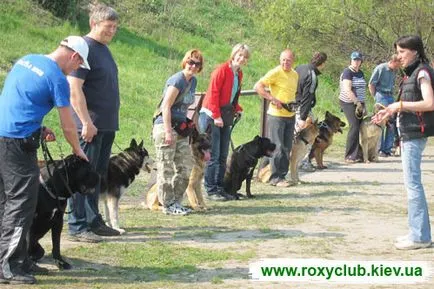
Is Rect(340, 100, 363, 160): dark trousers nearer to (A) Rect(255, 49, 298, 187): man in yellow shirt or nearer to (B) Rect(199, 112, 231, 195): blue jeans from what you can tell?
(A) Rect(255, 49, 298, 187): man in yellow shirt

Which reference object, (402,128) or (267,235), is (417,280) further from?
(267,235)

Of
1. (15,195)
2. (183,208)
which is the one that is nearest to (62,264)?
(15,195)

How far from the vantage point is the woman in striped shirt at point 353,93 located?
553 inches

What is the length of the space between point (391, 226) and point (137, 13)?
2091 cm

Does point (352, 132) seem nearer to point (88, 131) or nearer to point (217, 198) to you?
point (217, 198)

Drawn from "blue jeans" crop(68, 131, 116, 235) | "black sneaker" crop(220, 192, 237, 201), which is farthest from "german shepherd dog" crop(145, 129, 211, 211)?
"blue jeans" crop(68, 131, 116, 235)

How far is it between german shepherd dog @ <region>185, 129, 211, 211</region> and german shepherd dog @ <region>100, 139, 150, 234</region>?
1.19 metres

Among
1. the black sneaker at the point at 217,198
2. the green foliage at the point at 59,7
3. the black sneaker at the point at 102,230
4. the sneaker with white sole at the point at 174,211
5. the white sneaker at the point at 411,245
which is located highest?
the green foliage at the point at 59,7

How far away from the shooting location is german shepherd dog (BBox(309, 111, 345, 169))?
44.3 ft

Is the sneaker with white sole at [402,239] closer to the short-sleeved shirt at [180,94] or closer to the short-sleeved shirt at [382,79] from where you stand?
the short-sleeved shirt at [180,94]

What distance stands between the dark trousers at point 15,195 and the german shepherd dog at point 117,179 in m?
2.14

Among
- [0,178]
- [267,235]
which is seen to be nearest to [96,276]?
[0,178]

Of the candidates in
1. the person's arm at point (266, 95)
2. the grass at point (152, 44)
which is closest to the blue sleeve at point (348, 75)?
the grass at point (152, 44)

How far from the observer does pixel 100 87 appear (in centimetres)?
724
